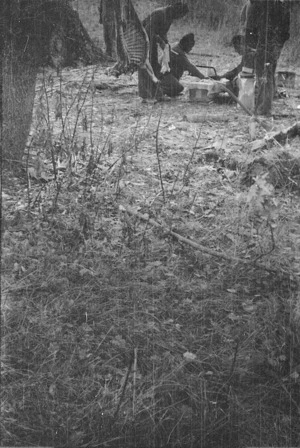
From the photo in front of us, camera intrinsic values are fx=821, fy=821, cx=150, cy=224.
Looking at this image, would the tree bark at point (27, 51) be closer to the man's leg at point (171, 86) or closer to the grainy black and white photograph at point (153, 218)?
the grainy black and white photograph at point (153, 218)

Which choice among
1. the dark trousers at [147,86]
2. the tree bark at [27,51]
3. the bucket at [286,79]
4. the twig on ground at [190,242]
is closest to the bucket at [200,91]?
the dark trousers at [147,86]

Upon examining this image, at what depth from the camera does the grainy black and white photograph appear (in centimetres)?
416

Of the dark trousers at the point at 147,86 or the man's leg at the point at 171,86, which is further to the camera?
the man's leg at the point at 171,86

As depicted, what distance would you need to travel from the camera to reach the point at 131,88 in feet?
15.9

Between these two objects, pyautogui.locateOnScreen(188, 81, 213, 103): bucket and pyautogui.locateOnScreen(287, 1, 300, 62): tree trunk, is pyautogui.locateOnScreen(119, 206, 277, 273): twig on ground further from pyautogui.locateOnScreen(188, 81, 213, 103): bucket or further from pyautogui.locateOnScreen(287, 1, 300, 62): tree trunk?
pyautogui.locateOnScreen(287, 1, 300, 62): tree trunk

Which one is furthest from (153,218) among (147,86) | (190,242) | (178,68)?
(178,68)

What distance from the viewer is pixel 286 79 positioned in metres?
4.88

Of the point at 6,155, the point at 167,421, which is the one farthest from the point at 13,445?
the point at 6,155

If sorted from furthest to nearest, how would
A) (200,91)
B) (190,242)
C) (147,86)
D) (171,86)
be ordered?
(171,86)
(200,91)
(147,86)
(190,242)

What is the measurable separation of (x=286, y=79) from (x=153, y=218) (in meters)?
1.15

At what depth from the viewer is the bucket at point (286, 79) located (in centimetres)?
486

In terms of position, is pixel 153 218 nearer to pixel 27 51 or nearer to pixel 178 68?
pixel 178 68

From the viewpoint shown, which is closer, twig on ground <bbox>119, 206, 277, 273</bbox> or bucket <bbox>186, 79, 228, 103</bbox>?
twig on ground <bbox>119, 206, 277, 273</bbox>

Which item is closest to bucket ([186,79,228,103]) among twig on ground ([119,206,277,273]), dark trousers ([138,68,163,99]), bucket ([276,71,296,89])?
dark trousers ([138,68,163,99])
